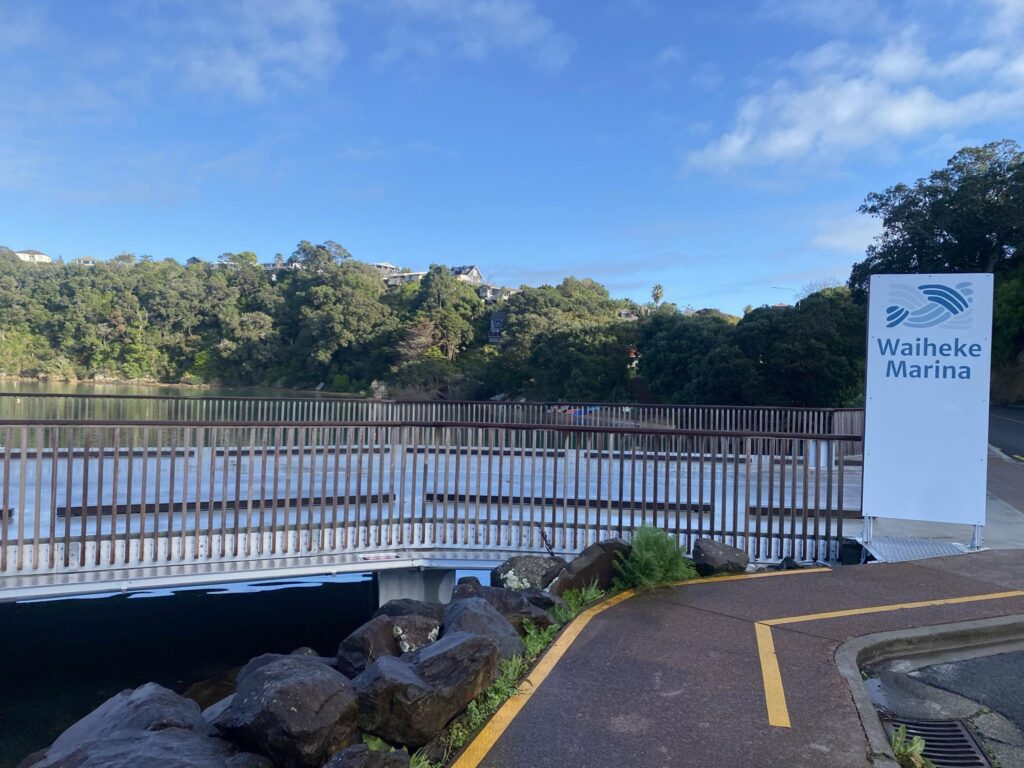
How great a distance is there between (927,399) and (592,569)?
3896 mm

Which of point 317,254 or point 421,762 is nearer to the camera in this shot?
point 421,762

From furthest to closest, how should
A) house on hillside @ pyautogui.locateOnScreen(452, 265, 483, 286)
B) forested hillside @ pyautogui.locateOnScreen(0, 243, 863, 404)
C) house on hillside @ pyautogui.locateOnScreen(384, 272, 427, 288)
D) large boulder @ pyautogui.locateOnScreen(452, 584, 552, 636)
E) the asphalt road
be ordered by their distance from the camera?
house on hillside @ pyautogui.locateOnScreen(452, 265, 483, 286)
house on hillside @ pyautogui.locateOnScreen(384, 272, 427, 288)
forested hillside @ pyautogui.locateOnScreen(0, 243, 863, 404)
the asphalt road
large boulder @ pyautogui.locateOnScreen(452, 584, 552, 636)

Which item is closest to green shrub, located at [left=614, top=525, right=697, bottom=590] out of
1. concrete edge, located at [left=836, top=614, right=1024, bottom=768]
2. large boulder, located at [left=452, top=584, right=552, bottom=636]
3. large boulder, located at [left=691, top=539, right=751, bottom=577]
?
large boulder, located at [left=691, top=539, right=751, bottom=577]

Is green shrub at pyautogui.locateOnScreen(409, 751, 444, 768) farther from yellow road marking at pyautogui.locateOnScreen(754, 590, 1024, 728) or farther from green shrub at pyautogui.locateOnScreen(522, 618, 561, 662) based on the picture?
yellow road marking at pyautogui.locateOnScreen(754, 590, 1024, 728)

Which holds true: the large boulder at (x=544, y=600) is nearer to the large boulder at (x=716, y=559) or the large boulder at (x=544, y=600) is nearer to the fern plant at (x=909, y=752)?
the large boulder at (x=716, y=559)

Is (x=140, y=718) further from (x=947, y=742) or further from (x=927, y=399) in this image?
(x=927, y=399)

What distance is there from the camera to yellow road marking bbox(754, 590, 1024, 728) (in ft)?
12.8

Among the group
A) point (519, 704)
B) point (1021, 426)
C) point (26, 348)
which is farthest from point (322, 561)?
point (26, 348)

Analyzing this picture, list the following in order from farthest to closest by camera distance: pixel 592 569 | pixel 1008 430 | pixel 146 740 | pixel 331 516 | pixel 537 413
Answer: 1. pixel 1008 430
2. pixel 537 413
3. pixel 331 516
4. pixel 592 569
5. pixel 146 740

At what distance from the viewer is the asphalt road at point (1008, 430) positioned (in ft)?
58.8

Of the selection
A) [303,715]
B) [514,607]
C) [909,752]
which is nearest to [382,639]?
[514,607]

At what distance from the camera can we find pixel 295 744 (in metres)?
3.06

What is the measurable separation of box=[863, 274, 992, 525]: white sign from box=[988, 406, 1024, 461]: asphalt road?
31.4ft

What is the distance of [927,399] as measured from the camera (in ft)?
24.3
